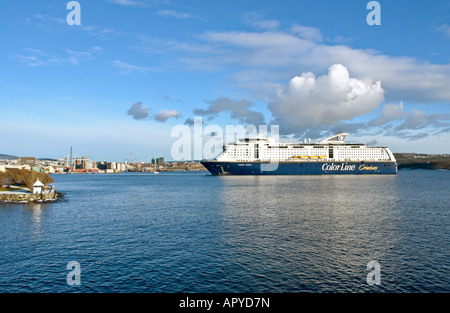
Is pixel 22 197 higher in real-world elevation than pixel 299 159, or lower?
lower

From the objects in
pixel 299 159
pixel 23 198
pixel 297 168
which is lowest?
pixel 23 198

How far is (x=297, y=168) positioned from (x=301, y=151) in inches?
271

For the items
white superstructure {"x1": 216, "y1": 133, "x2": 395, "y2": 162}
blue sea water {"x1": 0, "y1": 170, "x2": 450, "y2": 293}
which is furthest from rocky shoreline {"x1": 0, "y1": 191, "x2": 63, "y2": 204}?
white superstructure {"x1": 216, "y1": 133, "x2": 395, "y2": 162}

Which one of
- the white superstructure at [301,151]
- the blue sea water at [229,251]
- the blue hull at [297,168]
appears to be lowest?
the blue sea water at [229,251]

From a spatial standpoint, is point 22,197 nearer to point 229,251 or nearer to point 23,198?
point 23,198

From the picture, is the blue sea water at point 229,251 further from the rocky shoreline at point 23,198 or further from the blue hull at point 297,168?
the blue hull at point 297,168

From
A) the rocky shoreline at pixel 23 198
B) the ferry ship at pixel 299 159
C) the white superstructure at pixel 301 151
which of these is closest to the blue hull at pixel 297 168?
the ferry ship at pixel 299 159

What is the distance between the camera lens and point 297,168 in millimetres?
95125

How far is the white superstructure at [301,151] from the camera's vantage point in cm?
9432

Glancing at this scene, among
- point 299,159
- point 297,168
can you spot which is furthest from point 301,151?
point 297,168

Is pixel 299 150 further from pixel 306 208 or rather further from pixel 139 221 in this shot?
pixel 139 221
